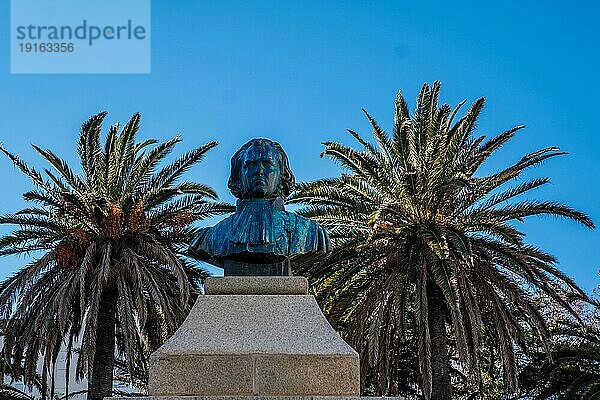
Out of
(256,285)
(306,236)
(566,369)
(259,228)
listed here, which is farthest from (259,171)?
(566,369)

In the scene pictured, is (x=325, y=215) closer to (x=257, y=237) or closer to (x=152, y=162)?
(x=152, y=162)

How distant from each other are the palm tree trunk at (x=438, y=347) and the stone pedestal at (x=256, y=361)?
10271mm

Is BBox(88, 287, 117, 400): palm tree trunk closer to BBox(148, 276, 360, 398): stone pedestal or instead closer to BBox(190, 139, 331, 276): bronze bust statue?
BBox(190, 139, 331, 276): bronze bust statue

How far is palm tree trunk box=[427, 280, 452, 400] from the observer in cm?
1616

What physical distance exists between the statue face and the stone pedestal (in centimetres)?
126

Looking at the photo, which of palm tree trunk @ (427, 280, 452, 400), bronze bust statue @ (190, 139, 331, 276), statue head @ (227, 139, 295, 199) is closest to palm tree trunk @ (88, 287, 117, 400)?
palm tree trunk @ (427, 280, 452, 400)

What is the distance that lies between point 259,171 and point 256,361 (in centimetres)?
181

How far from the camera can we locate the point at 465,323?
16.0 metres

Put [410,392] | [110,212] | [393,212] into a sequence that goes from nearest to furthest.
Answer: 1. [393,212]
2. [110,212]
3. [410,392]

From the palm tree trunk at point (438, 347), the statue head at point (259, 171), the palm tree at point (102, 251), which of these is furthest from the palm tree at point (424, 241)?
the statue head at point (259, 171)

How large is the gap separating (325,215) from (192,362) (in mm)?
10267

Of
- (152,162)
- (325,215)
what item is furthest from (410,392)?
(152,162)

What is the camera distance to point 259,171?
7.12 meters

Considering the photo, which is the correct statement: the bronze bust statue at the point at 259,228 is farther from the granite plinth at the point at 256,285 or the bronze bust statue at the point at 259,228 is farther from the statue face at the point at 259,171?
the granite plinth at the point at 256,285
